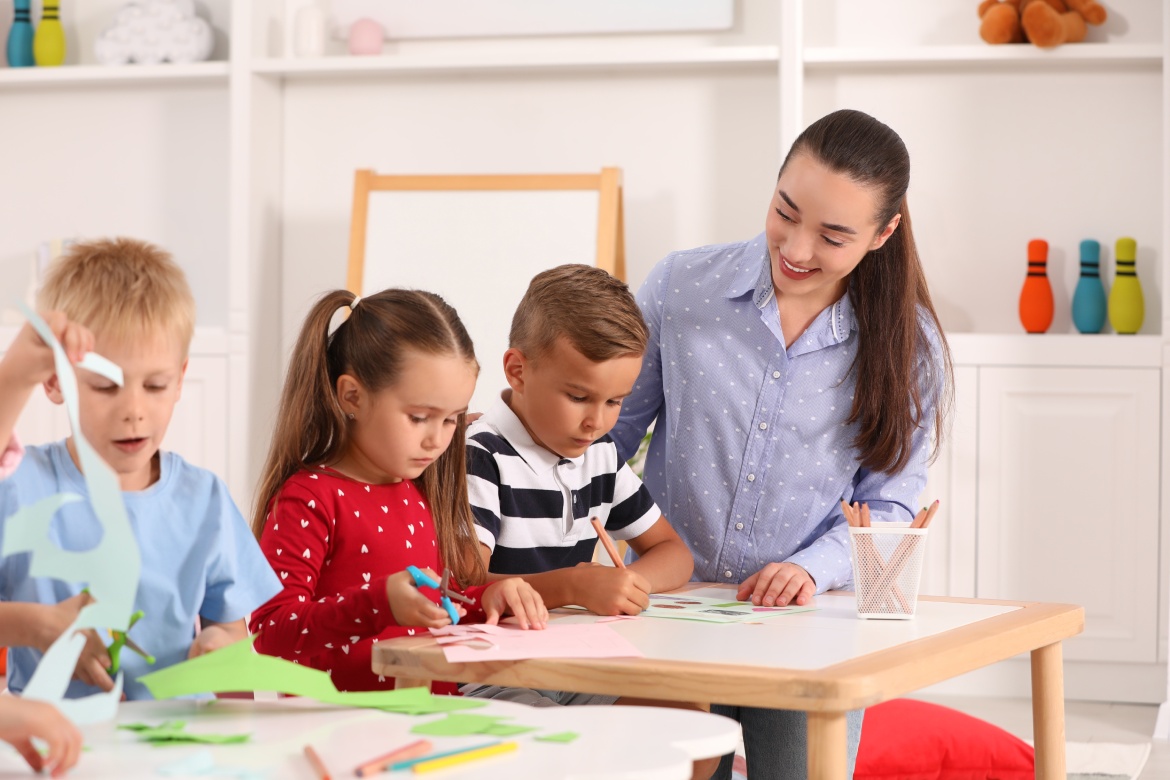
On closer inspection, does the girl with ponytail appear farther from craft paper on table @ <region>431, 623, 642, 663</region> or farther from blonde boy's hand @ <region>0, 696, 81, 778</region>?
blonde boy's hand @ <region>0, 696, 81, 778</region>

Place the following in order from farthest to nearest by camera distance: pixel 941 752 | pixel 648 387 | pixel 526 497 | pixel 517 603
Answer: pixel 941 752, pixel 648 387, pixel 526 497, pixel 517 603

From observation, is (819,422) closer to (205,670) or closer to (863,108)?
(205,670)

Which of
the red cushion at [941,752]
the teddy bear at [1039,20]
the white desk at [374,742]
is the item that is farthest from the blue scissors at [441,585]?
the teddy bear at [1039,20]

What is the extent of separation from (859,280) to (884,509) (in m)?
0.32

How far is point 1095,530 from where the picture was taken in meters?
3.57

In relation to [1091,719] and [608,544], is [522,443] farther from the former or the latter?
[1091,719]

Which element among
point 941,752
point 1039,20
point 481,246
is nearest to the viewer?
point 941,752

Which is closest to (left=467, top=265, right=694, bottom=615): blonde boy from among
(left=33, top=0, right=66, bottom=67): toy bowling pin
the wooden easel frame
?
the wooden easel frame

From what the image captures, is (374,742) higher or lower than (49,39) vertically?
lower

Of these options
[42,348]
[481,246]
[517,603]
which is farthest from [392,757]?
[481,246]

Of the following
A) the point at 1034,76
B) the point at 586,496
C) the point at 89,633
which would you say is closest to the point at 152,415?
the point at 89,633

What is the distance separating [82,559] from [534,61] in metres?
3.11

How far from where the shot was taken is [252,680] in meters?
0.98

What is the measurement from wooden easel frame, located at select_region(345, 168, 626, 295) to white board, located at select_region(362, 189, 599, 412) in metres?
0.02
